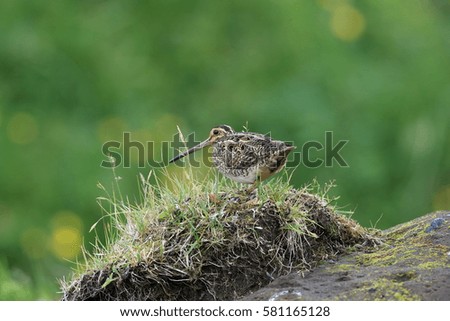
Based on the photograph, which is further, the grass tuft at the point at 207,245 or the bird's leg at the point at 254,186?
the bird's leg at the point at 254,186

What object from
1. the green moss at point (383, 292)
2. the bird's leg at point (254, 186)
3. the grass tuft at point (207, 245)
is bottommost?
the green moss at point (383, 292)

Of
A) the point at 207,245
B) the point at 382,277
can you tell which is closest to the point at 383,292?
the point at 382,277

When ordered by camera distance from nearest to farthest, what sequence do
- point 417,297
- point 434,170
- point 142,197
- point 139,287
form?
1. point 417,297
2. point 139,287
3. point 142,197
4. point 434,170

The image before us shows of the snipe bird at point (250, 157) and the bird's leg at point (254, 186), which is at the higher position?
the snipe bird at point (250, 157)

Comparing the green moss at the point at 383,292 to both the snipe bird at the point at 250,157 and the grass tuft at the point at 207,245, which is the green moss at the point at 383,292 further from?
the snipe bird at the point at 250,157

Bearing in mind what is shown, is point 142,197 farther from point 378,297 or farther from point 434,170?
point 434,170

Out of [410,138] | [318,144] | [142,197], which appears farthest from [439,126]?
[142,197]

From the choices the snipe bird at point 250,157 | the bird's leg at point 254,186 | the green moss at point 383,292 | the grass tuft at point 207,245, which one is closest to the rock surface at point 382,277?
the green moss at point 383,292
